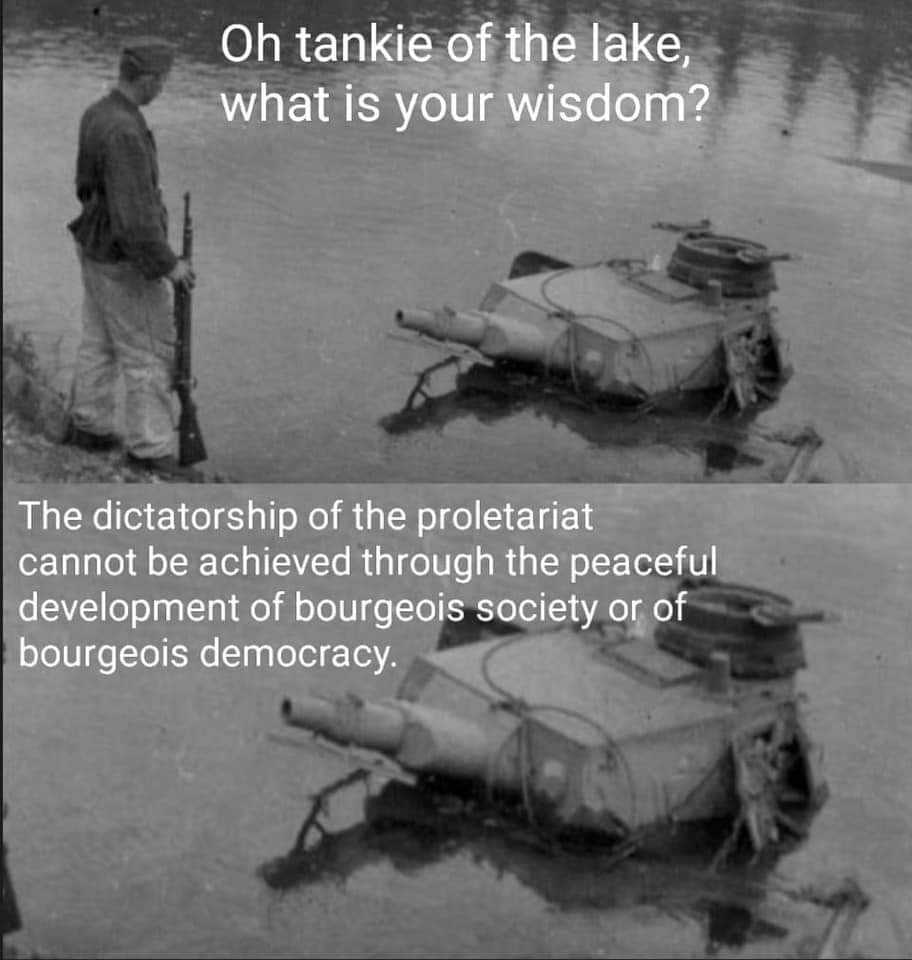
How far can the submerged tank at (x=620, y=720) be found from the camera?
37.2 feet

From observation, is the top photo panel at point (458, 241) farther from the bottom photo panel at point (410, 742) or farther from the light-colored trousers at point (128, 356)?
the bottom photo panel at point (410, 742)

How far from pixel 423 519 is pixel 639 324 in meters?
2.30

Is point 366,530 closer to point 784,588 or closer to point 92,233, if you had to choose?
point 92,233

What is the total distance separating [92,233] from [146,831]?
285 centimetres

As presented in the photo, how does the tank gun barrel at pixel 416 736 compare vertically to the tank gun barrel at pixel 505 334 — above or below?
below

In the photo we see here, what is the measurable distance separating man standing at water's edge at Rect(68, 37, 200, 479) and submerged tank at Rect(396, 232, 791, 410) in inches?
79.4

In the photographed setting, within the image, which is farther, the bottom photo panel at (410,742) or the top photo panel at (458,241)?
the top photo panel at (458,241)

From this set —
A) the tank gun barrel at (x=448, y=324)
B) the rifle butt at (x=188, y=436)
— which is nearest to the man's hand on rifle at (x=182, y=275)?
the rifle butt at (x=188, y=436)

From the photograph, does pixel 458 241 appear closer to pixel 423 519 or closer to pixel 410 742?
pixel 423 519

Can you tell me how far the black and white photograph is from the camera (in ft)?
36.7

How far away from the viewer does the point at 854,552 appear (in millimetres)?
13266

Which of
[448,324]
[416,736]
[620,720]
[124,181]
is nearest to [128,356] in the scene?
[124,181]

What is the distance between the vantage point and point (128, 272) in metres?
10.9

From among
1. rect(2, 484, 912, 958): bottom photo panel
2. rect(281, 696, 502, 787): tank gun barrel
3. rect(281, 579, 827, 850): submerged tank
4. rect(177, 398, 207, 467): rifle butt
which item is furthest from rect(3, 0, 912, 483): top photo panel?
rect(281, 696, 502, 787): tank gun barrel
